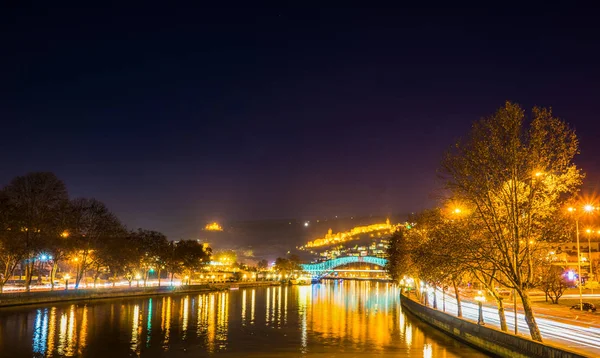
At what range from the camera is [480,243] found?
1122 inches

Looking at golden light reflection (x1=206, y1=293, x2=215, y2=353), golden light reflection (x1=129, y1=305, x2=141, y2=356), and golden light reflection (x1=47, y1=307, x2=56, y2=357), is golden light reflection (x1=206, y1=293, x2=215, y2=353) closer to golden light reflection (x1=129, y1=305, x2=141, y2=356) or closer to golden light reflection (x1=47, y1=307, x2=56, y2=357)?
golden light reflection (x1=129, y1=305, x2=141, y2=356)

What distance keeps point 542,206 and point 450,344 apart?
53.6 ft

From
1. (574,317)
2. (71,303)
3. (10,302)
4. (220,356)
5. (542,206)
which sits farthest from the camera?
(71,303)

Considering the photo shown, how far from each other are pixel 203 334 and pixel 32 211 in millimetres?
34506

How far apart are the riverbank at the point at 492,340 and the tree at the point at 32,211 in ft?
161

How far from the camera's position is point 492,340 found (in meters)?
32.4

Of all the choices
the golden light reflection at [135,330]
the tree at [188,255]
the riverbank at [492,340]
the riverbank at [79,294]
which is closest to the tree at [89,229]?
the riverbank at [79,294]

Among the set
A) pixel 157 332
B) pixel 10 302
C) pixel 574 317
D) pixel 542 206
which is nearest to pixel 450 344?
pixel 574 317

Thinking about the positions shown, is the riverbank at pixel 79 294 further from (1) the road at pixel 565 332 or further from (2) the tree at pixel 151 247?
(1) the road at pixel 565 332

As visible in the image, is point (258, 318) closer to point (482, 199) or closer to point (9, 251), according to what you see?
point (9, 251)

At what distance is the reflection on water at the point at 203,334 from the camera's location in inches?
1389

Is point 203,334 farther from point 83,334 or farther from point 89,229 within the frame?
point 89,229

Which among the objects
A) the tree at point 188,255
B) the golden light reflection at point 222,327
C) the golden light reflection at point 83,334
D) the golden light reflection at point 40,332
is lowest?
the golden light reflection at point 222,327

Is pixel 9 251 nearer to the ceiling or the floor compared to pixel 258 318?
nearer to the ceiling
